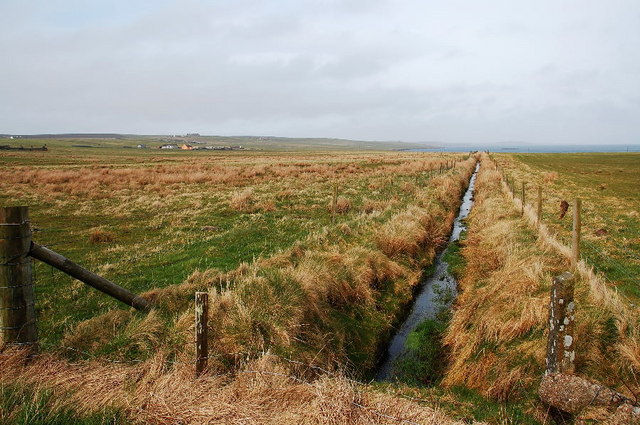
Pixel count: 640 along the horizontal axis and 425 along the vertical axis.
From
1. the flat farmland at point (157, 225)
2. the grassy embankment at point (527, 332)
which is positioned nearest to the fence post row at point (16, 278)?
the flat farmland at point (157, 225)

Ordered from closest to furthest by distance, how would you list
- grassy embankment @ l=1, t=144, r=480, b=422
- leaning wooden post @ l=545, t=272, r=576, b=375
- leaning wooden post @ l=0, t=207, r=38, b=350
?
leaning wooden post @ l=0, t=207, r=38, b=350, leaning wooden post @ l=545, t=272, r=576, b=375, grassy embankment @ l=1, t=144, r=480, b=422

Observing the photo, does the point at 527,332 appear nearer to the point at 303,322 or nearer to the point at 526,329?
the point at 526,329

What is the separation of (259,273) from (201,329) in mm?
4118

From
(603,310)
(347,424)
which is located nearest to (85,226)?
(347,424)

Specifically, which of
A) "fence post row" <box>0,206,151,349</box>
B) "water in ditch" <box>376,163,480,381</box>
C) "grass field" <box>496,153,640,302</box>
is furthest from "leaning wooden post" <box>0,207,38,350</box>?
"grass field" <box>496,153,640,302</box>

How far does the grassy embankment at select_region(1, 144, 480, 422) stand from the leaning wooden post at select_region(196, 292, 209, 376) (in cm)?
32

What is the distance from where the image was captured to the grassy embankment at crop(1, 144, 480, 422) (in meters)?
6.38

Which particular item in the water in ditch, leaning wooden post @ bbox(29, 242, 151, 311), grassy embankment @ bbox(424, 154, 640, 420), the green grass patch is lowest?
the water in ditch

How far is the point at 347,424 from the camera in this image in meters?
3.99

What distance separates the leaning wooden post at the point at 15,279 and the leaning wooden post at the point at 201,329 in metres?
1.99

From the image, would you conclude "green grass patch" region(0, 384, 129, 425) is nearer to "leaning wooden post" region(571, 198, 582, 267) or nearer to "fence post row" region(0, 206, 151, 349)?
"fence post row" region(0, 206, 151, 349)

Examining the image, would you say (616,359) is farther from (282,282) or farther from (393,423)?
(282,282)

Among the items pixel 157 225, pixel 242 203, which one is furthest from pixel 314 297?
pixel 242 203

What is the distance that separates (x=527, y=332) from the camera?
709 centimetres
